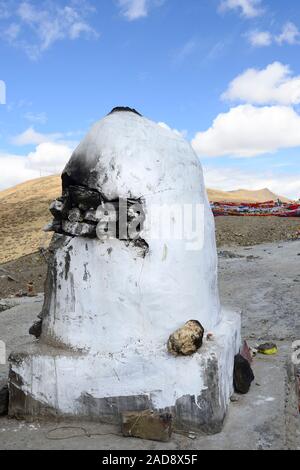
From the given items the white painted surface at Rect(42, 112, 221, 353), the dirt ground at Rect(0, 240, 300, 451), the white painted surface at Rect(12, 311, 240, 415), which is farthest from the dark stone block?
the white painted surface at Rect(42, 112, 221, 353)

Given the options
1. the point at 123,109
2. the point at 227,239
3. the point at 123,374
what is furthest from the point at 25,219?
the point at 123,374

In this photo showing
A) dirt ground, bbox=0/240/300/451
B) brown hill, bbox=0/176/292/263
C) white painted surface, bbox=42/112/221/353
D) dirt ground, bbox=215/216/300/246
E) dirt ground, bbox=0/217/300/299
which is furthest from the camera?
brown hill, bbox=0/176/292/263

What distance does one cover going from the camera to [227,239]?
15.5m

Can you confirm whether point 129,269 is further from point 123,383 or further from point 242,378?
point 242,378

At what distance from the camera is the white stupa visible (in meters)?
3.46

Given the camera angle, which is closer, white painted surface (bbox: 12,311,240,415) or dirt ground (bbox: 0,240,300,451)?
dirt ground (bbox: 0,240,300,451)

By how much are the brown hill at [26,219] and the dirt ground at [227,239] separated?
426 cm

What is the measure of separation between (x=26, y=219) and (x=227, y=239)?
510 inches

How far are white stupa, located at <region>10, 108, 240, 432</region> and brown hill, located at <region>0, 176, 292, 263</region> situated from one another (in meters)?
14.9

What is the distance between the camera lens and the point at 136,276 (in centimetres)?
360

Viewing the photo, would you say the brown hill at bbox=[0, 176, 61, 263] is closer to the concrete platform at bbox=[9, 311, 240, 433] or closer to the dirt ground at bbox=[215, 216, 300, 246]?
the dirt ground at bbox=[215, 216, 300, 246]
